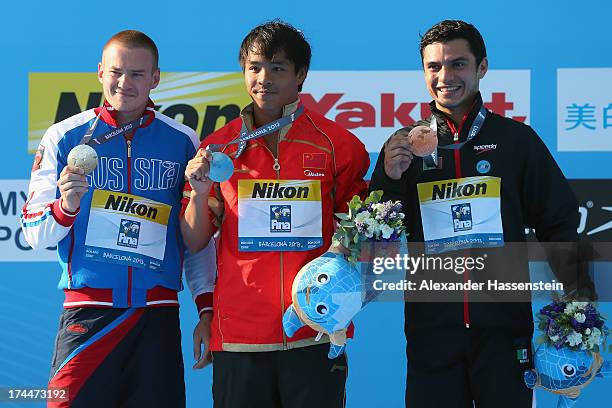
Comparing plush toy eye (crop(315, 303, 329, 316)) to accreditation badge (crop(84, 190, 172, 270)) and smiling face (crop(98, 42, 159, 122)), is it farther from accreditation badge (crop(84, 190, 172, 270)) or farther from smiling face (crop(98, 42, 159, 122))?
smiling face (crop(98, 42, 159, 122))

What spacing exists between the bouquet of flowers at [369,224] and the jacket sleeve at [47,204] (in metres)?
0.82

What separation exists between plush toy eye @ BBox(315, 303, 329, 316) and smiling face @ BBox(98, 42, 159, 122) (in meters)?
0.91

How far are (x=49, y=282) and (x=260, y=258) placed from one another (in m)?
1.58

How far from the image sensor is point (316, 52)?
12.9 feet

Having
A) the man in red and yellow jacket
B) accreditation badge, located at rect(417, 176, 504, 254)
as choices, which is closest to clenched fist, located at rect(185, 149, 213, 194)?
the man in red and yellow jacket

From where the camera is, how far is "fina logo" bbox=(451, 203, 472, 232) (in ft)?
9.09

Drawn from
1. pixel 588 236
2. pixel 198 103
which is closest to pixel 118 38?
pixel 198 103

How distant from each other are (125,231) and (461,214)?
1.05m

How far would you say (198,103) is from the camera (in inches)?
155

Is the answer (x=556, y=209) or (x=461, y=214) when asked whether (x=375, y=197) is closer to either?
(x=461, y=214)

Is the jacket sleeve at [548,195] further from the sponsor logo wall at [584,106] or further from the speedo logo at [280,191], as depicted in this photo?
the sponsor logo wall at [584,106]

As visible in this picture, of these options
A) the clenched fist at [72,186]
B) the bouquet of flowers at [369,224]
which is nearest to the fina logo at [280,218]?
the bouquet of flowers at [369,224]

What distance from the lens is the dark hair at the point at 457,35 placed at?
9.36ft

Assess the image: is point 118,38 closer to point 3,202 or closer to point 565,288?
point 3,202
